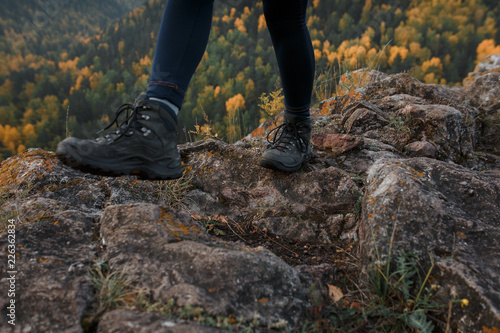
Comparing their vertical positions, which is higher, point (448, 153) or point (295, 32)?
point (295, 32)

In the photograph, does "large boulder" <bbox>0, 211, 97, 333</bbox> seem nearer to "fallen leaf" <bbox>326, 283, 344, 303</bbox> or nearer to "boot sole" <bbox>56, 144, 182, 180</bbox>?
"boot sole" <bbox>56, 144, 182, 180</bbox>

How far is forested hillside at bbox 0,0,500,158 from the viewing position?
2192 centimetres

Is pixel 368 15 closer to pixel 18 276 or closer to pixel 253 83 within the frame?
pixel 253 83

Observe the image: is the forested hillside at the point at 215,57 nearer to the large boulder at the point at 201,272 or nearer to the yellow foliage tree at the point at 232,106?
the yellow foliage tree at the point at 232,106

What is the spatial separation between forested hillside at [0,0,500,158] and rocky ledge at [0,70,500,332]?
1213 centimetres

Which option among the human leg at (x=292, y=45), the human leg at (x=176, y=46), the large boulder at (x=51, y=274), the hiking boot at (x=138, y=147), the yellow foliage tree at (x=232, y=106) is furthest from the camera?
the yellow foliage tree at (x=232, y=106)

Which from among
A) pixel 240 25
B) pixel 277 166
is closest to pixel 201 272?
pixel 277 166

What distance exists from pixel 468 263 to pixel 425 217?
0.67 ft

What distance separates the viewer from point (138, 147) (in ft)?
4.06

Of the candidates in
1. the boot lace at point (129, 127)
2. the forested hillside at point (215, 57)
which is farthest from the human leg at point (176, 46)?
the forested hillside at point (215, 57)

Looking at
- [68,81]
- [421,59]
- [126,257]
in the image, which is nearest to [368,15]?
[421,59]

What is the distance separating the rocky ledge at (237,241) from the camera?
823mm

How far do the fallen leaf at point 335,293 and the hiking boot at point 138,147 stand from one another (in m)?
0.83

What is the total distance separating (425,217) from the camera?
43.0 inches
